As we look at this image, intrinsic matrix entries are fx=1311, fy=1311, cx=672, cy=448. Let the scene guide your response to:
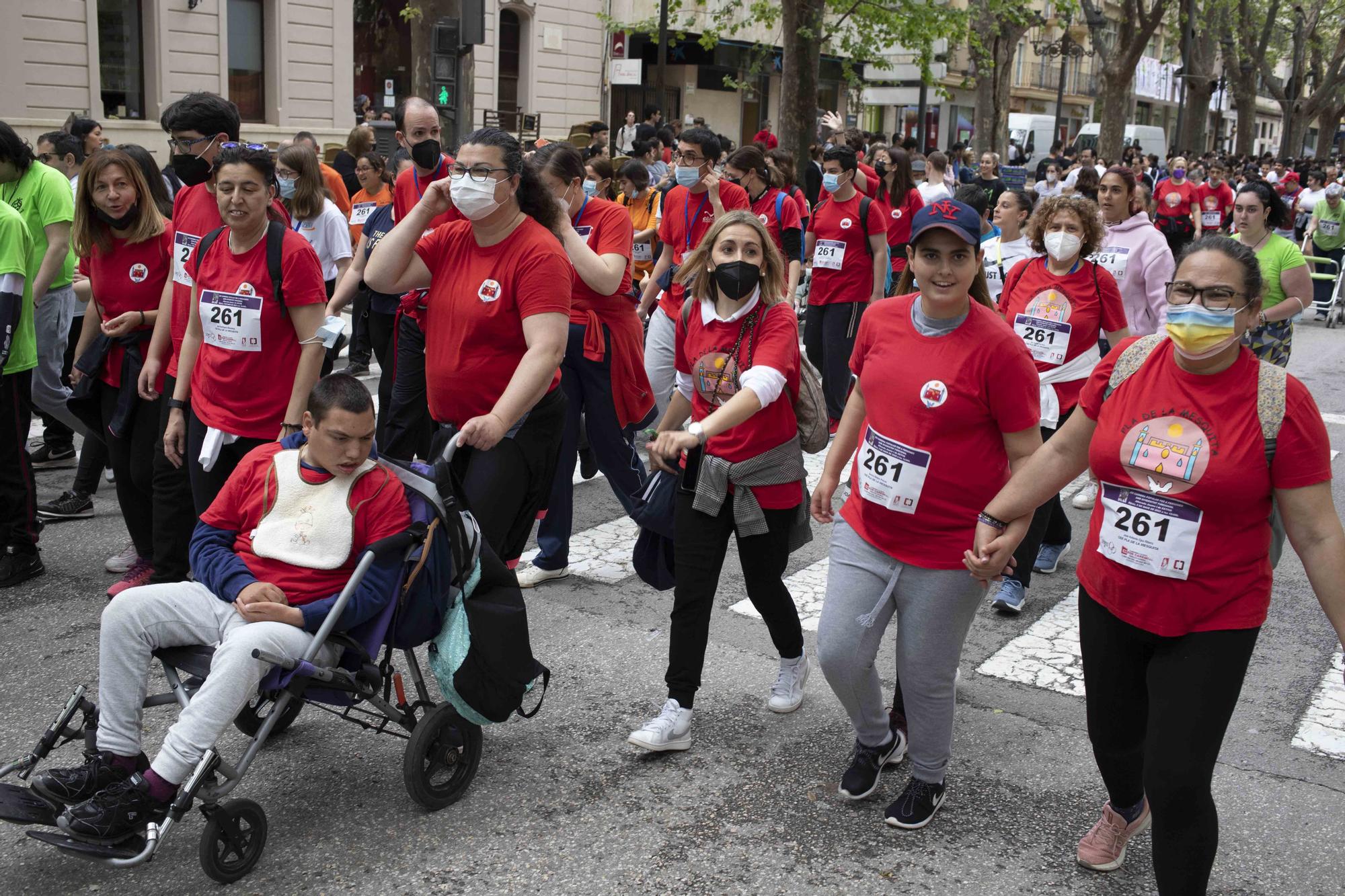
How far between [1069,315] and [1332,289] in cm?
Answer: 1310

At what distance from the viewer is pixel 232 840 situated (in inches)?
135

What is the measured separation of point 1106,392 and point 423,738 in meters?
2.12

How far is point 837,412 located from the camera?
945 cm

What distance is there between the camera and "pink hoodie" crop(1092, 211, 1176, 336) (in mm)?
6582

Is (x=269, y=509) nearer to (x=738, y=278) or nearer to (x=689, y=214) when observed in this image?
(x=738, y=278)

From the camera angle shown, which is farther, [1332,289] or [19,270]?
[1332,289]

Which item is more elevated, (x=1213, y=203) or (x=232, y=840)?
(x=1213, y=203)

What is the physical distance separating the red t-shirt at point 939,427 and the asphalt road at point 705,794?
0.90 m

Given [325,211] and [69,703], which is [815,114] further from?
[69,703]

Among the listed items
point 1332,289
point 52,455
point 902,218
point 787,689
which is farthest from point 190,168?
point 1332,289

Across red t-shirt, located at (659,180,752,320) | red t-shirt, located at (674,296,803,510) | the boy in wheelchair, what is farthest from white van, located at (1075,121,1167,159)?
the boy in wheelchair

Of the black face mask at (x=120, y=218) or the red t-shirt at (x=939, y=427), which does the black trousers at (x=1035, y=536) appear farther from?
the black face mask at (x=120, y=218)

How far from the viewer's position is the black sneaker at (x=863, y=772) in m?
4.06

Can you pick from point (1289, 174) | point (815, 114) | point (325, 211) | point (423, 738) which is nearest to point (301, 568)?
point (423, 738)
